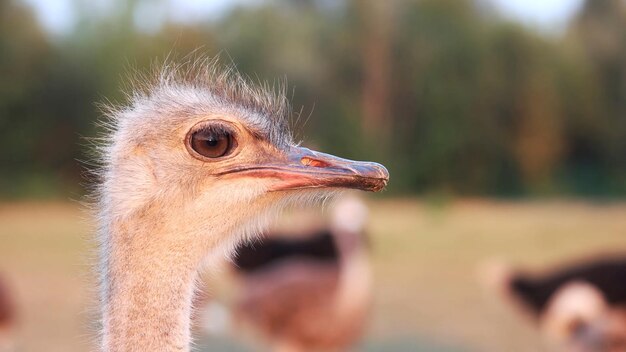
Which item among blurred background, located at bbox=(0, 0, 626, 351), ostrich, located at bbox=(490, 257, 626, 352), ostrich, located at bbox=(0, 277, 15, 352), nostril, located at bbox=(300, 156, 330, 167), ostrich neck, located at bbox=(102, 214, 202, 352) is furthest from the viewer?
blurred background, located at bbox=(0, 0, 626, 351)

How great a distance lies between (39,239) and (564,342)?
22.3 feet

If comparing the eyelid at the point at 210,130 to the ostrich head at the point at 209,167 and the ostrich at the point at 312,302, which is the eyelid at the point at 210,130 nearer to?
the ostrich head at the point at 209,167

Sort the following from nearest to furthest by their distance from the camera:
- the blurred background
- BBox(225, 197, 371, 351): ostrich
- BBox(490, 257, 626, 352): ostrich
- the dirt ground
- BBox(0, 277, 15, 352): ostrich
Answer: BBox(225, 197, 371, 351): ostrich
BBox(490, 257, 626, 352): ostrich
BBox(0, 277, 15, 352): ostrich
the dirt ground
the blurred background

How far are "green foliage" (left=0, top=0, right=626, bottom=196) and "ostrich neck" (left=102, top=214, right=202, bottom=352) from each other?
40.6ft

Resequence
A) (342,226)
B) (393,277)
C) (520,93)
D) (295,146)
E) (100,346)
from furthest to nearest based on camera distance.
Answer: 1. (520,93)
2. (393,277)
3. (342,226)
4. (295,146)
5. (100,346)

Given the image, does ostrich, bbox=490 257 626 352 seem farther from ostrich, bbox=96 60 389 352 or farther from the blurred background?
the blurred background

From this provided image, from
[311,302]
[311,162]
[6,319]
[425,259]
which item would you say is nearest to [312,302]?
[311,302]

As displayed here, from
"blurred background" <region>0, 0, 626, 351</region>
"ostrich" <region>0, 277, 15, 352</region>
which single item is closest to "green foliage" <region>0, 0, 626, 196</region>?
"blurred background" <region>0, 0, 626, 351</region>

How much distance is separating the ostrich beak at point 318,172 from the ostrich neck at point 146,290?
181mm

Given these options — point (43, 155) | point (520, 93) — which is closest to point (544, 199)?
point (520, 93)

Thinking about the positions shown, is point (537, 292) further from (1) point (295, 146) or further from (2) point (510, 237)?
(2) point (510, 237)

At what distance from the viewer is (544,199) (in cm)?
1449

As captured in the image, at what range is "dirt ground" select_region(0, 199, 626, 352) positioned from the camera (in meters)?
6.48

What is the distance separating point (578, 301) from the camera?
5.11m
